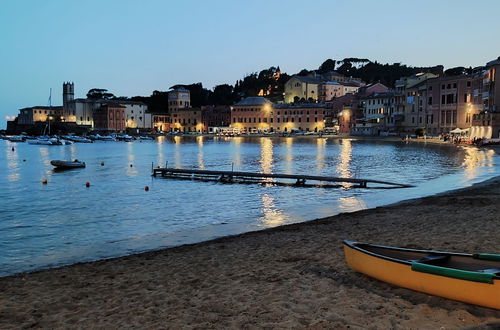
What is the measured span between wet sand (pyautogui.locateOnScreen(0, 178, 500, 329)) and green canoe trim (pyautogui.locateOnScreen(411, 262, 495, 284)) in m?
0.53

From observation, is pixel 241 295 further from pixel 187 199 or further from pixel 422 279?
pixel 187 199

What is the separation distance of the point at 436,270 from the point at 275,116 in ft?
578

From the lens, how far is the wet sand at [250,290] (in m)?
7.96

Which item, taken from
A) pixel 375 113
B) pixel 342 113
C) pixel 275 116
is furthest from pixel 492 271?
pixel 275 116

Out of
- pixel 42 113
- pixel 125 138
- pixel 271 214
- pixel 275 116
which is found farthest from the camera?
pixel 42 113

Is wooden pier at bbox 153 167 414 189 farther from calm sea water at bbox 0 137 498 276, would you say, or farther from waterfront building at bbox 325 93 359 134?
waterfront building at bbox 325 93 359 134

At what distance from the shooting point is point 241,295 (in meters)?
9.43

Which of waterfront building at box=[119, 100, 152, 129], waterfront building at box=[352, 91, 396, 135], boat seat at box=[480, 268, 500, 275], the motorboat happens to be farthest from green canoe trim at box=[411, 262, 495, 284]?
waterfront building at box=[119, 100, 152, 129]

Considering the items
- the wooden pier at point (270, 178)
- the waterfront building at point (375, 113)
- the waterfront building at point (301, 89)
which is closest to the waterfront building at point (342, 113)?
the waterfront building at point (375, 113)

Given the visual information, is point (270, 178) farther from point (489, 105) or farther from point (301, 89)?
point (301, 89)

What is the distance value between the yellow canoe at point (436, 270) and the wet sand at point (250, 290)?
20 cm

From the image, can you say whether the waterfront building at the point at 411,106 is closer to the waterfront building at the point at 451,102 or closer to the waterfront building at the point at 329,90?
the waterfront building at the point at 451,102

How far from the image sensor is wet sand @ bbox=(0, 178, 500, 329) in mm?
7965

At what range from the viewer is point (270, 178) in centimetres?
3903
